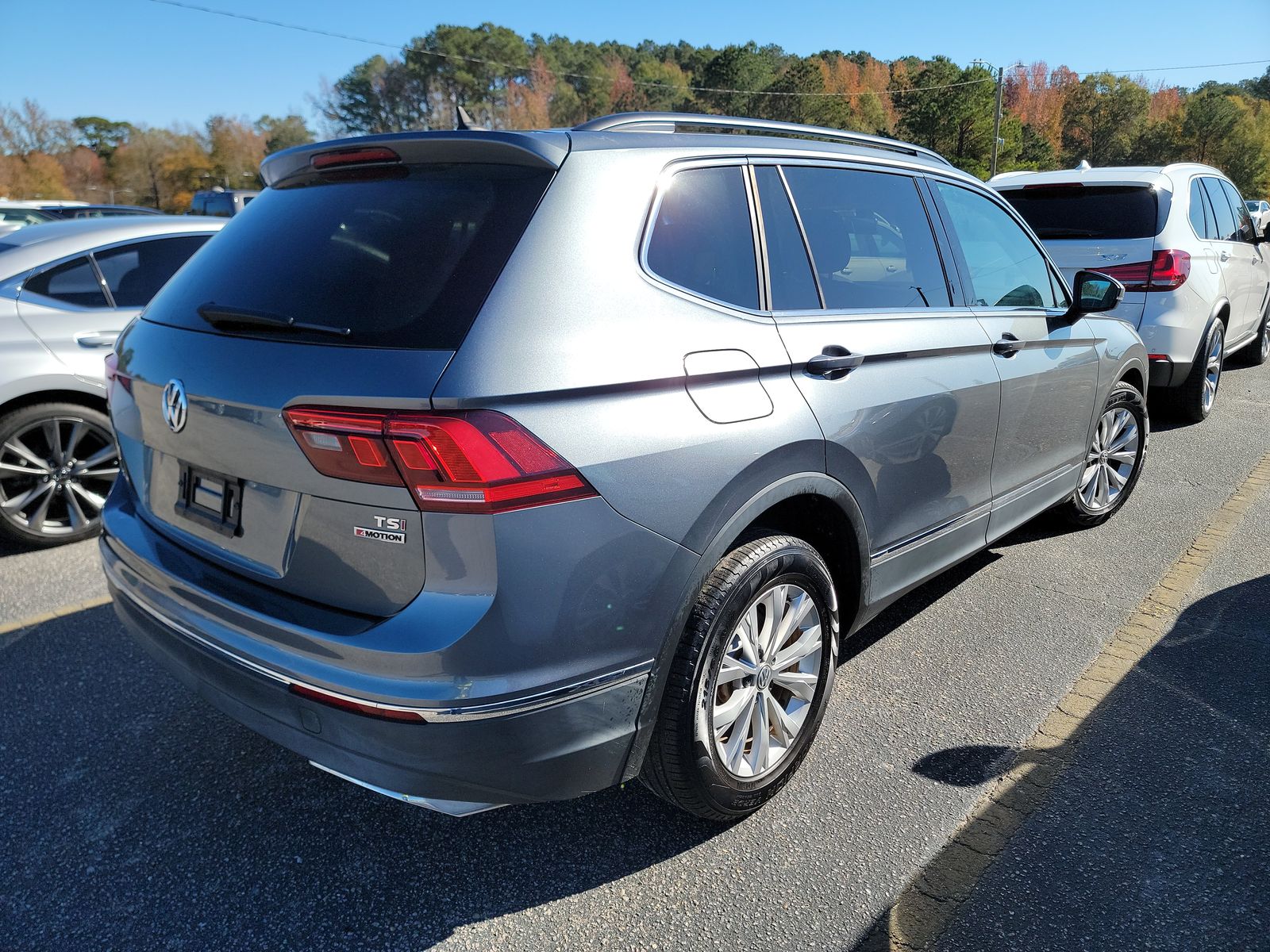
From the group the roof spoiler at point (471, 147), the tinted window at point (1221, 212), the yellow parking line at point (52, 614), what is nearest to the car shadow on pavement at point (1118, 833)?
the roof spoiler at point (471, 147)

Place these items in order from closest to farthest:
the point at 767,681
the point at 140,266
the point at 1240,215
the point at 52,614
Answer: the point at 767,681 → the point at 52,614 → the point at 140,266 → the point at 1240,215

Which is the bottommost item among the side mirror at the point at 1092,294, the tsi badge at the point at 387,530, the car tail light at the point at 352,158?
the tsi badge at the point at 387,530

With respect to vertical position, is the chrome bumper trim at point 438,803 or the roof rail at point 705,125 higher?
the roof rail at point 705,125

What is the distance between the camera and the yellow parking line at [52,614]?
12.1 feet

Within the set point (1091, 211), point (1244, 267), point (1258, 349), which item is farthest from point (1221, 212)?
point (1258, 349)

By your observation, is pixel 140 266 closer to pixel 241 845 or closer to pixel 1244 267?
pixel 241 845

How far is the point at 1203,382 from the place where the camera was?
678 centimetres

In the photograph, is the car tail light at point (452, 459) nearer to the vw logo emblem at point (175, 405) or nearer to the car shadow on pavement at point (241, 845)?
the vw logo emblem at point (175, 405)

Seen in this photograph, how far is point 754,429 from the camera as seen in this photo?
7.30 ft

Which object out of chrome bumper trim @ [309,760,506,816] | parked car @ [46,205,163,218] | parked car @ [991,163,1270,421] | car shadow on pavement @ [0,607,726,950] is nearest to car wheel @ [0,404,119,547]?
car shadow on pavement @ [0,607,726,950]

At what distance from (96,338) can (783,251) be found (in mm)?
3808

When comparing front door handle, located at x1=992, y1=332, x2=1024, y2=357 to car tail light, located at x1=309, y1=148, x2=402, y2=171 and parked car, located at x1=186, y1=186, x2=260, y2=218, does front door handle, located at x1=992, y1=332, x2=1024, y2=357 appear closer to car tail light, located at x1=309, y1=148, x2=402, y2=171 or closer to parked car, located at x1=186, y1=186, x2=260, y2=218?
car tail light, located at x1=309, y1=148, x2=402, y2=171

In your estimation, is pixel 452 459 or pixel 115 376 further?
pixel 115 376

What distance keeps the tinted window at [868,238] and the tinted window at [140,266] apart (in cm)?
360
